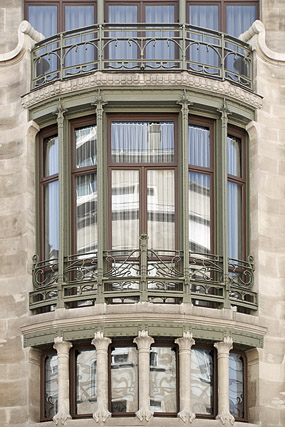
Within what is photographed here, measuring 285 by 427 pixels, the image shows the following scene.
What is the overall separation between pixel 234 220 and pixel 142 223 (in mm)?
2229

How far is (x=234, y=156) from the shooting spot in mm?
34062

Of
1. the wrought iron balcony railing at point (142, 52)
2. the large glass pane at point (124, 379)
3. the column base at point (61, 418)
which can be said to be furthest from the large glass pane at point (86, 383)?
the wrought iron balcony railing at point (142, 52)

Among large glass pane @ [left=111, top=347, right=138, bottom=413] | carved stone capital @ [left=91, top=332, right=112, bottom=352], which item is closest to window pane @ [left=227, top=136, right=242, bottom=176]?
large glass pane @ [left=111, top=347, right=138, bottom=413]

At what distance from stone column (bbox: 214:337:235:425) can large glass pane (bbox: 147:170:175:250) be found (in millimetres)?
2375

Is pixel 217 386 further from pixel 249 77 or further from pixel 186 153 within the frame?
pixel 249 77

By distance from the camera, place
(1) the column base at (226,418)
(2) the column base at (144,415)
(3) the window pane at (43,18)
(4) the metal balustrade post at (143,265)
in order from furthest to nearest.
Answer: (3) the window pane at (43,18) < (4) the metal balustrade post at (143,265) < (1) the column base at (226,418) < (2) the column base at (144,415)

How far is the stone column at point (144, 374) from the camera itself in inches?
1228

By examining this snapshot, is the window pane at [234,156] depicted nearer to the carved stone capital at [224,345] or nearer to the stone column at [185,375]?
the carved stone capital at [224,345]

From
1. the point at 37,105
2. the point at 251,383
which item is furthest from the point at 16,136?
the point at 251,383

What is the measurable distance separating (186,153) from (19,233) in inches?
160

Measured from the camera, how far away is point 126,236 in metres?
32.8

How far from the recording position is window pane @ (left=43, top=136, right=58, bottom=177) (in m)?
33.8

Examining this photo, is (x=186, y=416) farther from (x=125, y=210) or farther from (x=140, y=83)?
(x=140, y=83)

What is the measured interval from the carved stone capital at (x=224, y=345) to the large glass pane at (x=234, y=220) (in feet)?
7.11
